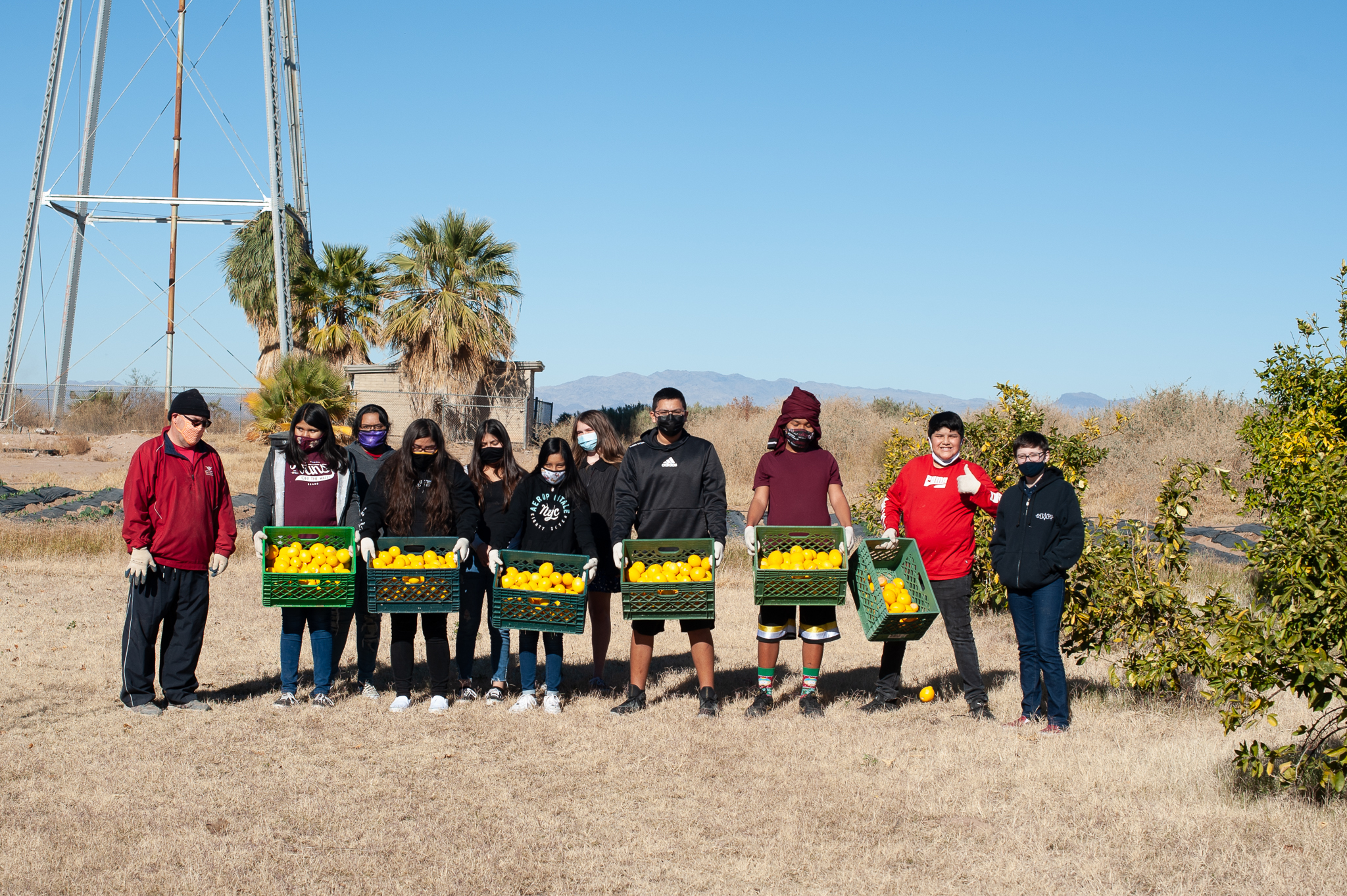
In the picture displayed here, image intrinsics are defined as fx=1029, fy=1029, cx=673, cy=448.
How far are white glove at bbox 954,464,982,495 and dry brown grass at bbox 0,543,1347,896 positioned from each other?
1559 mm

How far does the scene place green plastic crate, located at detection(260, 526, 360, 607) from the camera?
681 centimetres

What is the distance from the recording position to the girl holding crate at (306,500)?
7219mm

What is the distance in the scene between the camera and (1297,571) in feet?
14.9

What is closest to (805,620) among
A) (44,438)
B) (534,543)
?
(534,543)

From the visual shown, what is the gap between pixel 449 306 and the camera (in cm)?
2859

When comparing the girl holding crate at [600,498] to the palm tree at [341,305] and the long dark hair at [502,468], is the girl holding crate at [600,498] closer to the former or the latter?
the long dark hair at [502,468]

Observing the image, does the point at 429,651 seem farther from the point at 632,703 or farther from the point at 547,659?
the point at 632,703

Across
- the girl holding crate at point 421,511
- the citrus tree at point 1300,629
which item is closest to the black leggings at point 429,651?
the girl holding crate at point 421,511

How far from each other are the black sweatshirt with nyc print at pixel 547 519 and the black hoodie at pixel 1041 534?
2.81 meters

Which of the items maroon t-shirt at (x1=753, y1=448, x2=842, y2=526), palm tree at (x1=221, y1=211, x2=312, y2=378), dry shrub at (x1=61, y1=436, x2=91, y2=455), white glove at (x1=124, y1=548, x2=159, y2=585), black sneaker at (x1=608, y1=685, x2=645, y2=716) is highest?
palm tree at (x1=221, y1=211, x2=312, y2=378)

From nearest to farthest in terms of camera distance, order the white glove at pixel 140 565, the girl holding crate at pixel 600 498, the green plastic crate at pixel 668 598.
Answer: the green plastic crate at pixel 668 598
the white glove at pixel 140 565
the girl holding crate at pixel 600 498

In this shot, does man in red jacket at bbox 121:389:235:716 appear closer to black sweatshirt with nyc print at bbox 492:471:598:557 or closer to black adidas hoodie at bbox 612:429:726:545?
black sweatshirt with nyc print at bbox 492:471:598:557

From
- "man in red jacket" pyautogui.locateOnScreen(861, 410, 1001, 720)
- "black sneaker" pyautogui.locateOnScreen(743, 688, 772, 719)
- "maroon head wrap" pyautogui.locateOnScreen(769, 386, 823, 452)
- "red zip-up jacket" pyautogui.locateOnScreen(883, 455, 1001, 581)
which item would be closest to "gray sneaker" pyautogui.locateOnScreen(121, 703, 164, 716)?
"black sneaker" pyautogui.locateOnScreen(743, 688, 772, 719)

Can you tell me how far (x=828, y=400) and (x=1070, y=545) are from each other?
32230 millimetres
